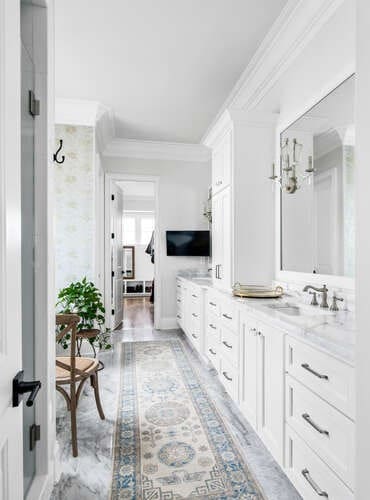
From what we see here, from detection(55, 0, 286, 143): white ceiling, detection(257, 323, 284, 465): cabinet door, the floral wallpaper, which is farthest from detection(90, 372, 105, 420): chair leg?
detection(55, 0, 286, 143): white ceiling

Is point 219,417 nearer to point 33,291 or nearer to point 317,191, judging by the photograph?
point 33,291

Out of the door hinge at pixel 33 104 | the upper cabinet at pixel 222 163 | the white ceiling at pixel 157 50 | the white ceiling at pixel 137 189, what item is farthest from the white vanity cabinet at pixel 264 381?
the white ceiling at pixel 137 189

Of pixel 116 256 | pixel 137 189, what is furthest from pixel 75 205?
pixel 137 189

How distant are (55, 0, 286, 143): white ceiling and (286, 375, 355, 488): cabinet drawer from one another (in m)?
2.30

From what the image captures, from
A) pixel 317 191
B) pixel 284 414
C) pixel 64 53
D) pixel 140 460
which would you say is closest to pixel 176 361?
pixel 140 460

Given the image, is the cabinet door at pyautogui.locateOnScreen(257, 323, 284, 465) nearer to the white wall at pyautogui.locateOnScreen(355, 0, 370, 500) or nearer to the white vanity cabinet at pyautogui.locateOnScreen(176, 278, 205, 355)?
the white wall at pyautogui.locateOnScreen(355, 0, 370, 500)

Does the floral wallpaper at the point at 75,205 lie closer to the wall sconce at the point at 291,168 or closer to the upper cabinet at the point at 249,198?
the upper cabinet at the point at 249,198

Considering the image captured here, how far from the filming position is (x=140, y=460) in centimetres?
180

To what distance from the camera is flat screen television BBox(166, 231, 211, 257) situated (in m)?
4.80

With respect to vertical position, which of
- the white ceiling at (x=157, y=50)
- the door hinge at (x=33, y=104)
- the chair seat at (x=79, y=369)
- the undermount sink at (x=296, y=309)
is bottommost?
the chair seat at (x=79, y=369)

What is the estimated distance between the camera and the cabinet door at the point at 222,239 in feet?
10.0

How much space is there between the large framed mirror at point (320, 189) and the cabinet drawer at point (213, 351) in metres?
0.91

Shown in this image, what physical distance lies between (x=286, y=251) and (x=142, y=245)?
606 cm

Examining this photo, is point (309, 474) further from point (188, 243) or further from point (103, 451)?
point (188, 243)
